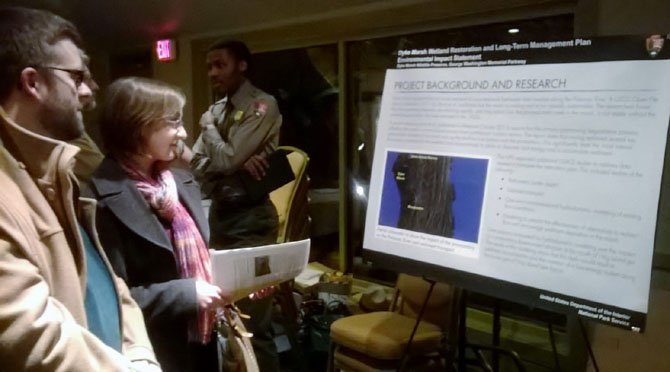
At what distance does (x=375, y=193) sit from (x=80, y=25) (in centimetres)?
346

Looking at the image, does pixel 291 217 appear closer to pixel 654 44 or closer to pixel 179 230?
pixel 179 230

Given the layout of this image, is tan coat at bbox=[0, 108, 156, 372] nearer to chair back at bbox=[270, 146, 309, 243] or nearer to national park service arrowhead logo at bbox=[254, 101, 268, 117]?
national park service arrowhead logo at bbox=[254, 101, 268, 117]

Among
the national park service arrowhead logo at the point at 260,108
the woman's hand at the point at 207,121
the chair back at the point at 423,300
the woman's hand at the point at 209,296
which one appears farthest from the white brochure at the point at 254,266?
the woman's hand at the point at 207,121

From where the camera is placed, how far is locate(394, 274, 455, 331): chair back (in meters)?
2.38

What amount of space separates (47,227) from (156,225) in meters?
0.55

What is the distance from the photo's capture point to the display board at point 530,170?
1.27 metres

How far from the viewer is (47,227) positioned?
940 millimetres

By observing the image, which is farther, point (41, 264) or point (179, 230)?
point (179, 230)

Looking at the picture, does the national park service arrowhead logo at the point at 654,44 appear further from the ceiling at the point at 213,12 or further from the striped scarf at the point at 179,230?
the ceiling at the point at 213,12

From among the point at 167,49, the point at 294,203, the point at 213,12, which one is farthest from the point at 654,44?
the point at 167,49

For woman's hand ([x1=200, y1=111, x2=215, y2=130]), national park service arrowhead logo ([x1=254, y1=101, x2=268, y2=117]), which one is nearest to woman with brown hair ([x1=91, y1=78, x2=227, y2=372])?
national park service arrowhead logo ([x1=254, y1=101, x2=268, y2=117])

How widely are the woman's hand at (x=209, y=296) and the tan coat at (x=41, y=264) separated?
0.46m

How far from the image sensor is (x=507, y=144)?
4.85 ft

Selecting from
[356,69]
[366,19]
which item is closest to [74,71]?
[366,19]
